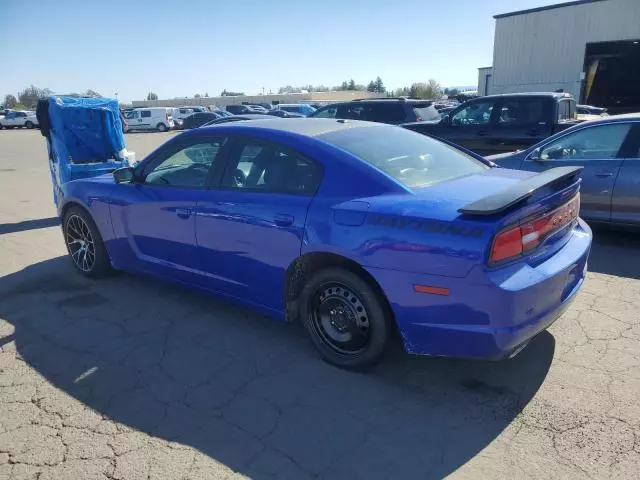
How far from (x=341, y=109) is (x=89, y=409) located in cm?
1042

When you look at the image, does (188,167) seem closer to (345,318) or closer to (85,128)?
(345,318)

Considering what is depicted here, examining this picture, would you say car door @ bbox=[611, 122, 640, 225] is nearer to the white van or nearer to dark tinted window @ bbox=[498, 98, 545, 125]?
dark tinted window @ bbox=[498, 98, 545, 125]

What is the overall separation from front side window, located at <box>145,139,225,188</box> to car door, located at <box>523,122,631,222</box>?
3.97m

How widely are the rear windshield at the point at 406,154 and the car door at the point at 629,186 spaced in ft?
8.07

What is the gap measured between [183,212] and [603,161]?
4.65 m

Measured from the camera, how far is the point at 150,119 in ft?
122

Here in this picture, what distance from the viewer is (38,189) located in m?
10.7

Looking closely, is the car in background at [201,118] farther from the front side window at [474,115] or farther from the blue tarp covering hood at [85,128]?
the blue tarp covering hood at [85,128]

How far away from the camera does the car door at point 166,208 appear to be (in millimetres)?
3768

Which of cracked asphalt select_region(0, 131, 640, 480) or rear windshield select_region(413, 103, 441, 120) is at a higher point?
rear windshield select_region(413, 103, 441, 120)

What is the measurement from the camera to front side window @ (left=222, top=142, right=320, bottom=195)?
319 centimetres

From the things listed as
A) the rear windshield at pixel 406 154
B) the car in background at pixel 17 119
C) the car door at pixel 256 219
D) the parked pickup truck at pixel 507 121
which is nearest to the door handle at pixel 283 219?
the car door at pixel 256 219

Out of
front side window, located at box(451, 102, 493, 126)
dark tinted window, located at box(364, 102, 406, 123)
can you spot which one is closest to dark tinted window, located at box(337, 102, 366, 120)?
dark tinted window, located at box(364, 102, 406, 123)

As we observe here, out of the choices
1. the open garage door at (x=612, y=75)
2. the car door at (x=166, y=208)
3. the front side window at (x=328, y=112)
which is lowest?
the car door at (x=166, y=208)
